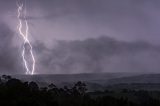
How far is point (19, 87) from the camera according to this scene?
56375mm

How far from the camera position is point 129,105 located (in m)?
67.1

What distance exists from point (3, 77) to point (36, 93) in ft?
233

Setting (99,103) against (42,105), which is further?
(99,103)

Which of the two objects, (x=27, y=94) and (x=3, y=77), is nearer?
(x=27, y=94)

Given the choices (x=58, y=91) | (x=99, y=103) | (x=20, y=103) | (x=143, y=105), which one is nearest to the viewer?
(x=20, y=103)

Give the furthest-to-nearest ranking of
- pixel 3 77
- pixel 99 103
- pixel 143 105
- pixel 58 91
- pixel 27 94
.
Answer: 1. pixel 3 77
2. pixel 58 91
3. pixel 143 105
4. pixel 99 103
5. pixel 27 94

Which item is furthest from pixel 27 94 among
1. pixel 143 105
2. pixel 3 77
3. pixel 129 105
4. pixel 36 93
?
pixel 3 77

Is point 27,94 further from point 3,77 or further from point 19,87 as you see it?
point 3,77

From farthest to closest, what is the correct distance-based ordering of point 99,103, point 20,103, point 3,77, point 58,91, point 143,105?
point 3,77 → point 58,91 → point 143,105 → point 99,103 → point 20,103

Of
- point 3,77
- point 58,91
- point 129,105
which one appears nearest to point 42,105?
point 129,105

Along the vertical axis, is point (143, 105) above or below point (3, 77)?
below

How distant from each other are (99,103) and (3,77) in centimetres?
6588

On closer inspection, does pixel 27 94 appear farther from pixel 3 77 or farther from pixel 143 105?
pixel 3 77

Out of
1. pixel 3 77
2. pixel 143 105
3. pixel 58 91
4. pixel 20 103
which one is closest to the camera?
pixel 20 103
